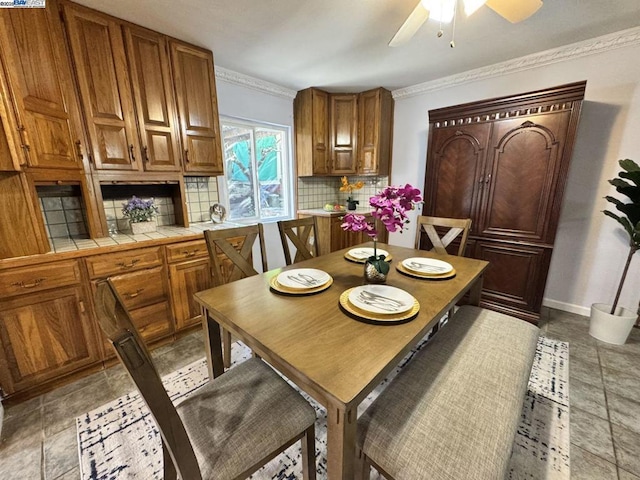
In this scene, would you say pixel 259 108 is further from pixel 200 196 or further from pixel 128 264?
pixel 128 264

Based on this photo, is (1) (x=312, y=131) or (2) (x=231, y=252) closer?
(2) (x=231, y=252)

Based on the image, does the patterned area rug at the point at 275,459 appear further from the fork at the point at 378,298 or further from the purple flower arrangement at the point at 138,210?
the purple flower arrangement at the point at 138,210

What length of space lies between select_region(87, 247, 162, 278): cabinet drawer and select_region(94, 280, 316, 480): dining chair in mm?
1226

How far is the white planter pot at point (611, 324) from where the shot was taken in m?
2.00

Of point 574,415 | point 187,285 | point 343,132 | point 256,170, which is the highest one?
point 343,132

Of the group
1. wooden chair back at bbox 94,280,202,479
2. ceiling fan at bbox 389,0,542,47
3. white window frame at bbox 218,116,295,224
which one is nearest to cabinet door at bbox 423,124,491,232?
ceiling fan at bbox 389,0,542,47

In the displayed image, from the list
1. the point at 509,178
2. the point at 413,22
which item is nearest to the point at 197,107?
the point at 413,22

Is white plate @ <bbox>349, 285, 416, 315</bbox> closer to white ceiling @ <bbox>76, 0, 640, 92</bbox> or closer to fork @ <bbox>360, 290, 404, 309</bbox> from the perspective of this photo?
fork @ <bbox>360, 290, 404, 309</bbox>

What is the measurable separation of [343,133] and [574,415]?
3316 mm

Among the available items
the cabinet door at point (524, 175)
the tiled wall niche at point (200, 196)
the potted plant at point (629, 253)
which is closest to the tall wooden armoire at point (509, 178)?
the cabinet door at point (524, 175)

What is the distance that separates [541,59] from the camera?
93.5 inches

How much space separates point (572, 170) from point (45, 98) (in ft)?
13.3

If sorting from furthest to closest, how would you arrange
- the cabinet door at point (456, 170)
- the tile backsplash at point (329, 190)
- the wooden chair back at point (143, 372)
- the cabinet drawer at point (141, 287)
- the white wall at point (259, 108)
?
1. the tile backsplash at point (329, 190)
2. the white wall at point (259, 108)
3. the cabinet door at point (456, 170)
4. the cabinet drawer at point (141, 287)
5. the wooden chair back at point (143, 372)

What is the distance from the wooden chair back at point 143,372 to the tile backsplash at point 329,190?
9.95 ft
